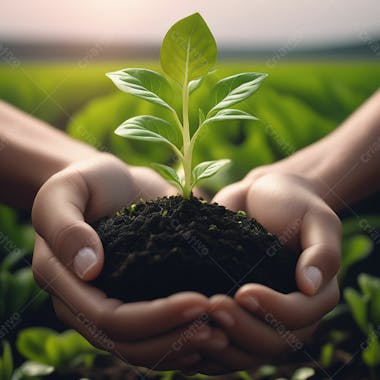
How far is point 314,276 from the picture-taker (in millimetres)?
667

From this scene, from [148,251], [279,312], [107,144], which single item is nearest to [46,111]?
[107,144]

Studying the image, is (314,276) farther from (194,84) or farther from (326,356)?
(326,356)

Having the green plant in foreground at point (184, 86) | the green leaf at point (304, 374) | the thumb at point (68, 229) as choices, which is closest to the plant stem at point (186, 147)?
the green plant in foreground at point (184, 86)

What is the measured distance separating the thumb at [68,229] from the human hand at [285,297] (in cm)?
17

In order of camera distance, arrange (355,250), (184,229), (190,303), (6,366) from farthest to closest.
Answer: (355,250) < (6,366) < (184,229) < (190,303)

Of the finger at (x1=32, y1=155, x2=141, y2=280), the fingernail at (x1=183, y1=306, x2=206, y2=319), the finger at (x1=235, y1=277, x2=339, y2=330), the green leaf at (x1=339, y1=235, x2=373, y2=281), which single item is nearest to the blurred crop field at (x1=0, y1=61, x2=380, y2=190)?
the green leaf at (x1=339, y1=235, x2=373, y2=281)

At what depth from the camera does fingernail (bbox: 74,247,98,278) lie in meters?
0.64

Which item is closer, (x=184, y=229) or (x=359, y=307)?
(x=184, y=229)

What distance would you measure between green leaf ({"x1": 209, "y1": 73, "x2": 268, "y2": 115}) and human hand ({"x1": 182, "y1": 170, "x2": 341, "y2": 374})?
0.73 feet

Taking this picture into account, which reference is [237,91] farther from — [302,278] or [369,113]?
[369,113]

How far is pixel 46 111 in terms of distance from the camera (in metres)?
1.42

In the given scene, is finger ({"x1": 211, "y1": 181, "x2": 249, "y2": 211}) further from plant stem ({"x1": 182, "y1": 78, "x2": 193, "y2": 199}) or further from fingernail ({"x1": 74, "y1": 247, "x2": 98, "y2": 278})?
fingernail ({"x1": 74, "y1": 247, "x2": 98, "y2": 278})

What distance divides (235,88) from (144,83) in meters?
0.13

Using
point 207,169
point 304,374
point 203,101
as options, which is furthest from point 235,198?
point 203,101
